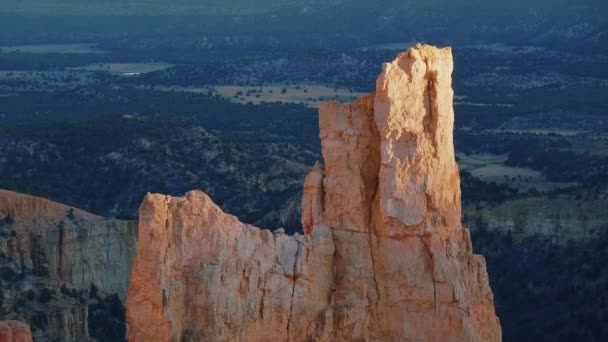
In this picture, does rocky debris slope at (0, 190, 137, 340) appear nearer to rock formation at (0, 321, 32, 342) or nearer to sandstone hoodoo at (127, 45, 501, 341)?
sandstone hoodoo at (127, 45, 501, 341)

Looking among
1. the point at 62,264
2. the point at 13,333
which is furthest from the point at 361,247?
the point at 62,264

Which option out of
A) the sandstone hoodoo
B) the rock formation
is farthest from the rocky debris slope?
the rock formation

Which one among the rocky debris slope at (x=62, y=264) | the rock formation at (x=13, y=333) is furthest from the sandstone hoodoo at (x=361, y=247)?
the rocky debris slope at (x=62, y=264)

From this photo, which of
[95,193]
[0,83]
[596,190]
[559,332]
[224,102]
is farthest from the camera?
[0,83]

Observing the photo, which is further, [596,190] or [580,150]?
[580,150]

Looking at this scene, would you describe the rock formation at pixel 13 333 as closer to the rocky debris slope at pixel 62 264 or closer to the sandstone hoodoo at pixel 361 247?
the sandstone hoodoo at pixel 361 247

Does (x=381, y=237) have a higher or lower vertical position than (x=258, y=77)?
higher

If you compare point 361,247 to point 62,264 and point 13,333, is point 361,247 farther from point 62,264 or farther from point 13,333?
point 62,264

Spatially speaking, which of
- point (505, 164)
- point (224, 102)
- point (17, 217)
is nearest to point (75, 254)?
point (17, 217)

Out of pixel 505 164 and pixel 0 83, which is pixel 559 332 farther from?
pixel 0 83

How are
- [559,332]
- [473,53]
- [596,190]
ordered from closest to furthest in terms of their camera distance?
[559,332]
[596,190]
[473,53]
